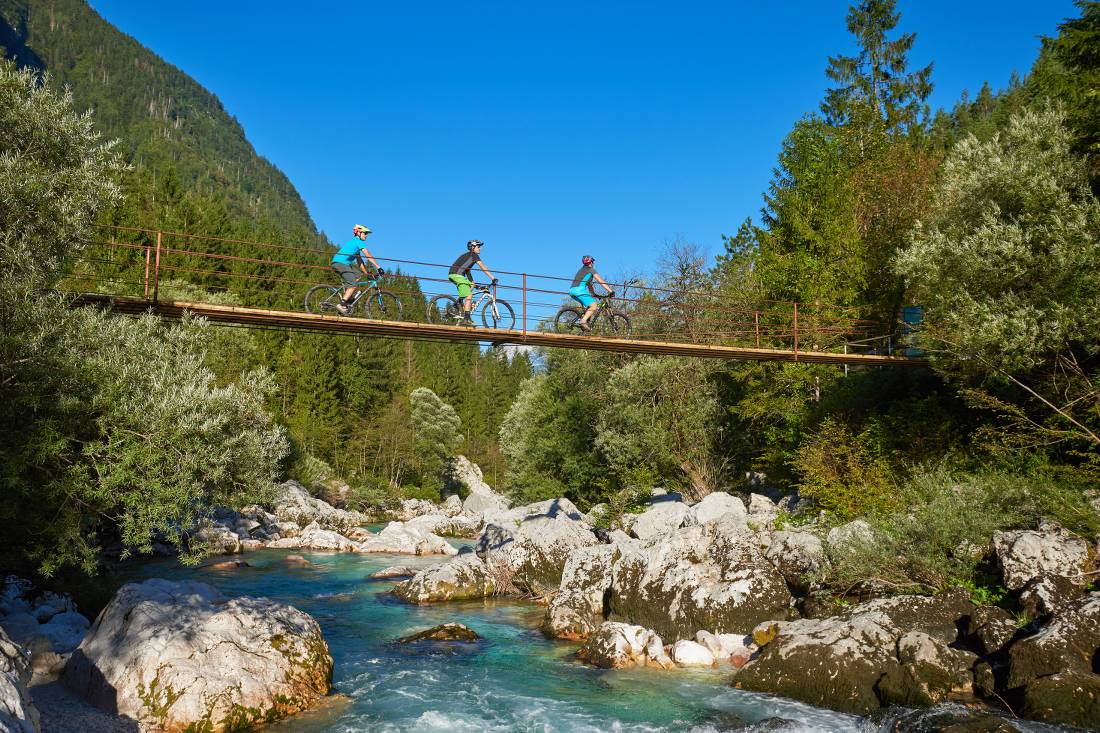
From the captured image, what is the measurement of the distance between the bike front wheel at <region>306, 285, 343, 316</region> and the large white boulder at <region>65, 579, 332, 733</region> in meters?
7.33

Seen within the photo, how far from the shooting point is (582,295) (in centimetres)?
1750

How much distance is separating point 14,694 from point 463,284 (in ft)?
40.9

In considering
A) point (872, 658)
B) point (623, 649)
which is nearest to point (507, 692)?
point (623, 649)

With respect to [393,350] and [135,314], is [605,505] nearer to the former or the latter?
[135,314]

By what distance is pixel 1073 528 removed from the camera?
11.8m

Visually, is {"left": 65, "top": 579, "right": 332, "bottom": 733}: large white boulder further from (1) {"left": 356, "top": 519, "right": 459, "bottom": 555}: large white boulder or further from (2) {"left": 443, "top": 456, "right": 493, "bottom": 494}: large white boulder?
(2) {"left": 443, "top": 456, "right": 493, "bottom": 494}: large white boulder

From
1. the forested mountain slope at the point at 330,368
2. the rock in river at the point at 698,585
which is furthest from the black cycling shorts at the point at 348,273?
the forested mountain slope at the point at 330,368

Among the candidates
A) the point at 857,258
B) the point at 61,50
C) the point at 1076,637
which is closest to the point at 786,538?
the point at 1076,637

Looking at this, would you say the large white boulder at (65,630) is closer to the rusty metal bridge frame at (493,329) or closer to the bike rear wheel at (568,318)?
the rusty metal bridge frame at (493,329)

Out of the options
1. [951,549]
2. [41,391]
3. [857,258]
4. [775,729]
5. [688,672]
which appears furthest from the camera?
[857,258]

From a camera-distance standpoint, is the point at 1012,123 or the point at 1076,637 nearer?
the point at 1076,637

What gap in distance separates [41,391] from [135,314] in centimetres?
382

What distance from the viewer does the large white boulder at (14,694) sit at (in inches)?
190

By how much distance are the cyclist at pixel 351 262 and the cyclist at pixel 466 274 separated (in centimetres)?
177
